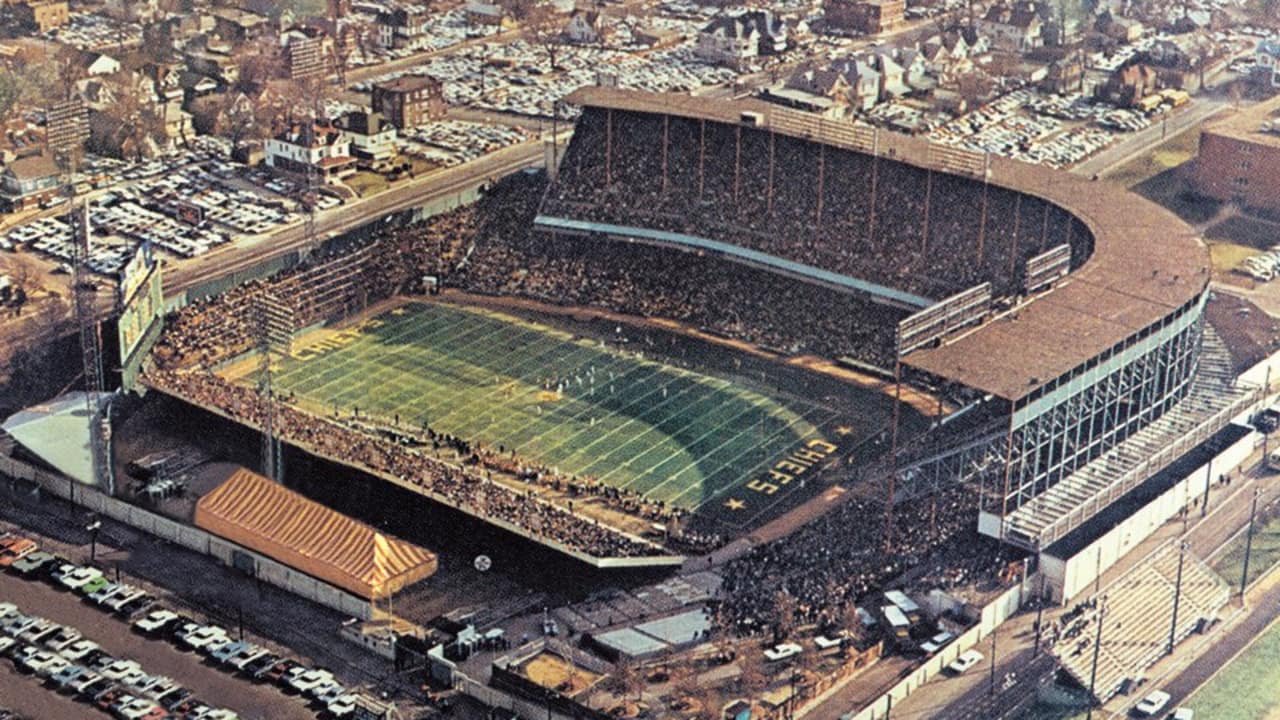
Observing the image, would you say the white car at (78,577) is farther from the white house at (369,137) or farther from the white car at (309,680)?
the white house at (369,137)

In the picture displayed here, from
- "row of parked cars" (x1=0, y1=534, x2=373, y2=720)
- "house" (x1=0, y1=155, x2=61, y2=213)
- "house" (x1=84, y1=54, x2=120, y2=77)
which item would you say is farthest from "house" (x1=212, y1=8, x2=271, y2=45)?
"row of parked cars" (x1=0, y1=534, x2=373, y2=720)

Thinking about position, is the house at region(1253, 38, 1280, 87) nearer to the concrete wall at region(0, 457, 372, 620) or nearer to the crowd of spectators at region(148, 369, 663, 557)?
the crowd of spectators at region(148, 369, 663, 557)

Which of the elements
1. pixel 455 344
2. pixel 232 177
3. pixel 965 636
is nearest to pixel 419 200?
pixel 232 177

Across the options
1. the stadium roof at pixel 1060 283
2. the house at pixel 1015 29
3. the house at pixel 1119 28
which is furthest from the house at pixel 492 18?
→ the stadium roof at pixel 1060 283

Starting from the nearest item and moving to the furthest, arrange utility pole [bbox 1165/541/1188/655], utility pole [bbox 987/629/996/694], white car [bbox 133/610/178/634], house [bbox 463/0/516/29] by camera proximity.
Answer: utility pole [bbox 987/629/996/694] → white car [bbox 133/610/178/634] → utility pole [bbox 1165/541/1188/655] → house [bbox 463/0/516/29]

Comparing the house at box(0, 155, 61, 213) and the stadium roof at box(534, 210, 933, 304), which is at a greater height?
the stadium roof at box(534, 210, 933, 304)

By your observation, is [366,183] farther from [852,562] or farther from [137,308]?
[852,562]

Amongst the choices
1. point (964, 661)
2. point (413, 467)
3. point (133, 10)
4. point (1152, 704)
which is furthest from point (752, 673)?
point (133, 10)
